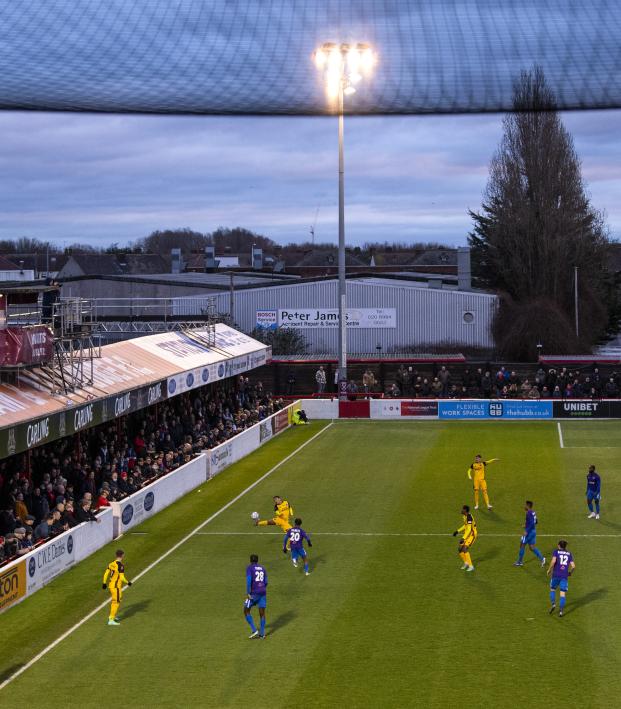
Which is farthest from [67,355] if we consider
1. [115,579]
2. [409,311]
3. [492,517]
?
[409,311]

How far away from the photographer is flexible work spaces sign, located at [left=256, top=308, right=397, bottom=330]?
2520 inches

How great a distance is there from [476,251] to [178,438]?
162 ft

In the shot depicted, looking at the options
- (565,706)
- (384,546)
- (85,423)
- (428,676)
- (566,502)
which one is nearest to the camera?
(565,706)

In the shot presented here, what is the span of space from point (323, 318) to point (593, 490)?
38.3 m

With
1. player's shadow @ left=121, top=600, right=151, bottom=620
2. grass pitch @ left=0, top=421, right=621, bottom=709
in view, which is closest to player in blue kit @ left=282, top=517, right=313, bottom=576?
grass pitch @ left=0, top=421, right=621, bottom=709

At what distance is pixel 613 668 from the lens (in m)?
16.2

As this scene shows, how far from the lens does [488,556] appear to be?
77.8 ft

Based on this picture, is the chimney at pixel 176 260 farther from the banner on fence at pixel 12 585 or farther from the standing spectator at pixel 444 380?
the banner on fence at pixel 12 585

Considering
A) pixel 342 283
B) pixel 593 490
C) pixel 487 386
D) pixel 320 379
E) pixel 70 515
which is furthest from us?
pixel 320 379

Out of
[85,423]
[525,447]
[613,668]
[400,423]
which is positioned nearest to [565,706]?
[613,668]

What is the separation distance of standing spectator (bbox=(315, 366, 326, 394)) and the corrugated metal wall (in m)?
8.24

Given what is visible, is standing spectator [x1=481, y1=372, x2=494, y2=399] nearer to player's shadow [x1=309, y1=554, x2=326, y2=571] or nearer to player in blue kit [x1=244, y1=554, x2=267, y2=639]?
player's shadow [x1=309, y1=554, x2=326, y2=571]

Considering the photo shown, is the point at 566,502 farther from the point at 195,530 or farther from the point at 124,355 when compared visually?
the point at 124,355

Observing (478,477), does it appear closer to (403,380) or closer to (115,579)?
(115,579)
